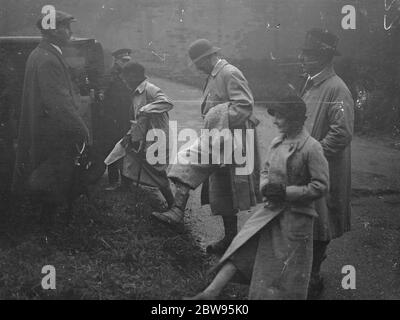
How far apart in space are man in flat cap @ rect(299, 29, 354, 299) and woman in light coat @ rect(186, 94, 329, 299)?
590mm

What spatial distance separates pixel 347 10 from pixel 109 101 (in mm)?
2637

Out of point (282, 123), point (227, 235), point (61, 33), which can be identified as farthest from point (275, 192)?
point (61, 33)

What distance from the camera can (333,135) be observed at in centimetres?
361

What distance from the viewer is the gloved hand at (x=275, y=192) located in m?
2.96

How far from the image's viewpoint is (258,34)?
5.98m

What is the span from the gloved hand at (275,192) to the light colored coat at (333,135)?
2.13 feet

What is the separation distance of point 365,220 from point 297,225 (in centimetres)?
242

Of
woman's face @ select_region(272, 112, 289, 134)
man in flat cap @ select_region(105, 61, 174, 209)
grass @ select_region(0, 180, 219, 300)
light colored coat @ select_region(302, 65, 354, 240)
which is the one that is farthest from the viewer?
man in flat cap @ select_region(105, 61, 174, 209)

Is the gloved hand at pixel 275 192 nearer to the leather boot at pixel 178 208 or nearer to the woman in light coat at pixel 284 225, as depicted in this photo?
the woman in light coat at pixel 284 225

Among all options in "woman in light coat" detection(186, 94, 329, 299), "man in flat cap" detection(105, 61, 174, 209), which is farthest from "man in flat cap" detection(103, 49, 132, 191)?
"woman in light coat" detection(186, 94, 329, 299)

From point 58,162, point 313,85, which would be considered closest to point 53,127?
point 58,162

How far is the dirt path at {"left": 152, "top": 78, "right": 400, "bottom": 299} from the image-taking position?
3902 millimetres

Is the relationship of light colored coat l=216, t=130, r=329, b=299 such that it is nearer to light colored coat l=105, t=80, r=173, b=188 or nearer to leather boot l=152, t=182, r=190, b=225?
leather boot l=152, t=182, r=190, b=225
